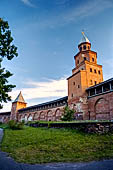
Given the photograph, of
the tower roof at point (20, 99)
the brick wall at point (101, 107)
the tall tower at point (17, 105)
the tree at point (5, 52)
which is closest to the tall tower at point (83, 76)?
the brick wall at point (101, 107)

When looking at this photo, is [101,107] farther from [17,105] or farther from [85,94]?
[17,105]

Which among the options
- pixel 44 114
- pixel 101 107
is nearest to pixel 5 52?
pixel 101 107

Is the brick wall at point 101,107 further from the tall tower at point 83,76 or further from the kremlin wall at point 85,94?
the tall tower at point 83,76

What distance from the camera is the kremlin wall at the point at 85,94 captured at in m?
15.5

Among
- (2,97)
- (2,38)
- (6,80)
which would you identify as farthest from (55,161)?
(2,38)

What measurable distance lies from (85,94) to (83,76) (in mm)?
3479

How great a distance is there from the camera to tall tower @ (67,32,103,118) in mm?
18895

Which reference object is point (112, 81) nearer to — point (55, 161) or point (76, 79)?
point (76, 79)

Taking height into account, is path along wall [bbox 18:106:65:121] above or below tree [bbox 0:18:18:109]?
below

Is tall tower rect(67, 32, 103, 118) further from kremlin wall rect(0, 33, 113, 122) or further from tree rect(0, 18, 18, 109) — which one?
tree rect(0, 18, 18, 109)

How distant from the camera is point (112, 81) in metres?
14.7

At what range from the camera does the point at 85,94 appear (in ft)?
61.6

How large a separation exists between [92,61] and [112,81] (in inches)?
397

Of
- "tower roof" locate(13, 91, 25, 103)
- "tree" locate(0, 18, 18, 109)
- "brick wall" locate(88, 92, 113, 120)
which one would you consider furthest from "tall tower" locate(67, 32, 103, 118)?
"tower roof" locate(13, 91, 25, 103)
